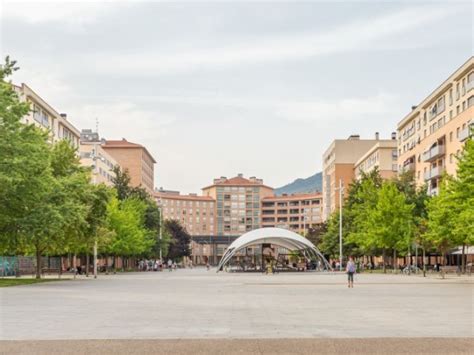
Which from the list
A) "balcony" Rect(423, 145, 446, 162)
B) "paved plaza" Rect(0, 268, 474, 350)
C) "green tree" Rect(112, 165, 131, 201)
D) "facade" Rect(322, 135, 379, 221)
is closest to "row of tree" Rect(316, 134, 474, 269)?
"balcony" Rect(423, 145, 446, 162)

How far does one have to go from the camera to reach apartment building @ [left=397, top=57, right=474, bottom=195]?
297ft

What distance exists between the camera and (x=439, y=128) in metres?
102

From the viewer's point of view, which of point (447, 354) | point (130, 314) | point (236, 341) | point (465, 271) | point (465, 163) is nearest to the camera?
point (447, 354)

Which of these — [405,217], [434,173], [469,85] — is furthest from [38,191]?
[434,173]

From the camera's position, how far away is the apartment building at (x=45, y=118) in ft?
292

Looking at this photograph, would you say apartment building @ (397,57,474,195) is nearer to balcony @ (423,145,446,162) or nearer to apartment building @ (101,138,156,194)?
balcony @ (423,145,446,162)

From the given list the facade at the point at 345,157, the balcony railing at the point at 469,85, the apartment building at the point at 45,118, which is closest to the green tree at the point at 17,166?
the apartment building at the point at 45,118

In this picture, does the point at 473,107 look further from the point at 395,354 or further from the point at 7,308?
the point at 395,354

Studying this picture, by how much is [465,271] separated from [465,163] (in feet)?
98.1

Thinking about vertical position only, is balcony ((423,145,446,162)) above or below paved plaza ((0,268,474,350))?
above

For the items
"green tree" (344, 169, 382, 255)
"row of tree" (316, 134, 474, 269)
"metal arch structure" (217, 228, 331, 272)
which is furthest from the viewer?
"metal arch structure" (217, 228, 331, 272)

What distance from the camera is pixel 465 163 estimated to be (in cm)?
5328

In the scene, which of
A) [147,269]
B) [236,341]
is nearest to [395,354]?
[236,341]

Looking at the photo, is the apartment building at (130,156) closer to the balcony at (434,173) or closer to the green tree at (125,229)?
the green tree at (125,229)
